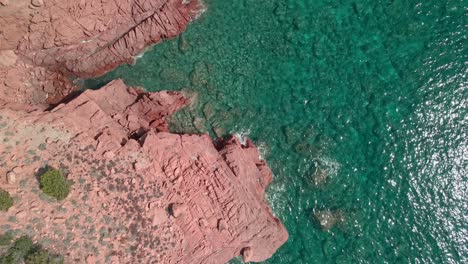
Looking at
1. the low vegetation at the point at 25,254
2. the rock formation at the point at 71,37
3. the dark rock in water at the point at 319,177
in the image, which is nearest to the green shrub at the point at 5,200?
the low vegetation at the point at 25,254

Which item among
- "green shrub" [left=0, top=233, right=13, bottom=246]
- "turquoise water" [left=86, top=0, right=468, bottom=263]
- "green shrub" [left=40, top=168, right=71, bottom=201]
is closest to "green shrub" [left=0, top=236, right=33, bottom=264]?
"green shrub" [left=0, top=233, right=13, bottom=246]

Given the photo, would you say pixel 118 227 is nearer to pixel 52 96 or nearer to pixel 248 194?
pixel 248 194

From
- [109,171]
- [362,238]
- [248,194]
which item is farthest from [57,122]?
[362,238]

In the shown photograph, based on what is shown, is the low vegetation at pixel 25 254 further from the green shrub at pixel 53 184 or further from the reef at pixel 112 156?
the green shrub at pixel 53 184

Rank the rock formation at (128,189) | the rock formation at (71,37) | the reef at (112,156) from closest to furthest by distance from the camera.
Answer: the rock formation at (128,189) → the reef at (112,156) → the rock formation at (71,37)

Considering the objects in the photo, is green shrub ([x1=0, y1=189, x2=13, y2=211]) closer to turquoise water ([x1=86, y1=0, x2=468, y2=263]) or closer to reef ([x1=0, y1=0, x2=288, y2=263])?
reef ([x1=0, y1=0, x2=288, y2=263])

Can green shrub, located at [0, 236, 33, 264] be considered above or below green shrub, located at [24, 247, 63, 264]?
above

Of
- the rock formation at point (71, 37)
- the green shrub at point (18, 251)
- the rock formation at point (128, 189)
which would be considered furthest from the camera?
the rock formation at point (71, 37)

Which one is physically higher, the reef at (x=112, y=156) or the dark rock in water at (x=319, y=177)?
the reef at (x=112, y=156)
